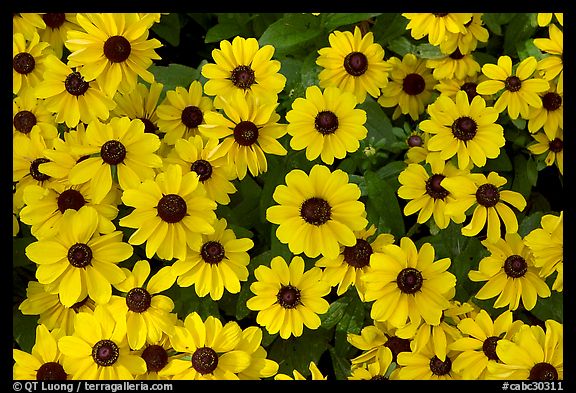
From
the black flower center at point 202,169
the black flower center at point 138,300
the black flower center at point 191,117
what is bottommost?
the black flower center at point 138,300

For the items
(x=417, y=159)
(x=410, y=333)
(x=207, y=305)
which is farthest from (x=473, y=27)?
(x=207, y=305)

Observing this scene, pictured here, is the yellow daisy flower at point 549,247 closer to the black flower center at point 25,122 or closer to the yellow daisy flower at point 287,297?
the yellow daisy flower at point 287,297

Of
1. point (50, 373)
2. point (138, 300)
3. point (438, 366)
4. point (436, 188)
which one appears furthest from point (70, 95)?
point (438, 366)

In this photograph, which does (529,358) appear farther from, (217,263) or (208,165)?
(208,165)

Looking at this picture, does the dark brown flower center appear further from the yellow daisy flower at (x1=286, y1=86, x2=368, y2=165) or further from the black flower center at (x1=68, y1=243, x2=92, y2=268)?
the black flower center at (x1=68, y1=243, x2=92, y2=268)

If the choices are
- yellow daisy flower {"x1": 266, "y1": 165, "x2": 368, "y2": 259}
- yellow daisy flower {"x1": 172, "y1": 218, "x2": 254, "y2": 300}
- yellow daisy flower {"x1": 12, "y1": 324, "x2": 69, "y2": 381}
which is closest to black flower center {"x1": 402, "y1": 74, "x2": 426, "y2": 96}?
yellow daisy flower {"x1": 266, "y1": 165, "x2": 368, "y2": 259}

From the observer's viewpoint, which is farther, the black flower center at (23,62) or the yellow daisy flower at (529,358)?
the black flower center at (23,62)

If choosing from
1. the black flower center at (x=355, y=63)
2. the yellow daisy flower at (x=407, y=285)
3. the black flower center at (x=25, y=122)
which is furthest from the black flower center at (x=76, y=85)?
the yellow daisy flower at (x=407, y=285)
